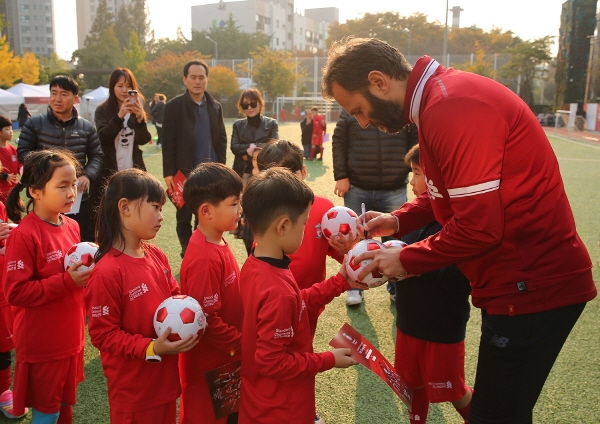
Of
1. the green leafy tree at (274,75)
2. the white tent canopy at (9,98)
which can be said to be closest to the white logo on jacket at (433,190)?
the white tent canopy at (9,98)

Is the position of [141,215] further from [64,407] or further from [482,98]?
[482,98]

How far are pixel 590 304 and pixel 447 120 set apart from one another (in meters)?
4.50

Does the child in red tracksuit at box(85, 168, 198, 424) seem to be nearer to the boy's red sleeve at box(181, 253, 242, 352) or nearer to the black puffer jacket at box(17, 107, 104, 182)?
the boy's red sleeve at box(181, 253, 242, 352)

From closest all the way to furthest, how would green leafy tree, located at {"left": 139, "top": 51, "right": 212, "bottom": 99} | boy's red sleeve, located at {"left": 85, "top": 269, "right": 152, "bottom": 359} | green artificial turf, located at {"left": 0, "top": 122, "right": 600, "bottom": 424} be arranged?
1. boy's red sleeve, located at {"left": 85, "top": 269, "right": 152, "bottom": 359}
2. green artificial turf, located at {"left": 0, "top": 122, "right": 600, "bottom": 424}
3. green leafy tree, located at {"left": 139, "top": 51, "right": 212, "bottom": 99}

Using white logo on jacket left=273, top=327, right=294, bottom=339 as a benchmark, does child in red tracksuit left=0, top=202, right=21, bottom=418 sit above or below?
below

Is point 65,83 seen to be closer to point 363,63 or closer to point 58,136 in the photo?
point 58,136

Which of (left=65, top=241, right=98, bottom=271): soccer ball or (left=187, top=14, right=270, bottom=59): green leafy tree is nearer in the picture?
(left=65, top=241, right=98, bottom=271): soccer ball

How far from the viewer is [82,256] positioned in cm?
281

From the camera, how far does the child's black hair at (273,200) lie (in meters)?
2.32

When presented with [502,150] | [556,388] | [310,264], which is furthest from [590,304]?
[502,150]

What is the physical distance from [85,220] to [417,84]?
12.6 feet

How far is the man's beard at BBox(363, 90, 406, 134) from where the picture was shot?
229 cm

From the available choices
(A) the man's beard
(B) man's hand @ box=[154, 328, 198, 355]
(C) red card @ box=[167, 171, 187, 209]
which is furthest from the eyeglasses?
(B) man's hand @ box=[154, 328, 198, 355]

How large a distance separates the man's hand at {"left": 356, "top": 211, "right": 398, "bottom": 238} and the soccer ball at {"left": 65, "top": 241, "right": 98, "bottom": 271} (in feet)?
4.94
